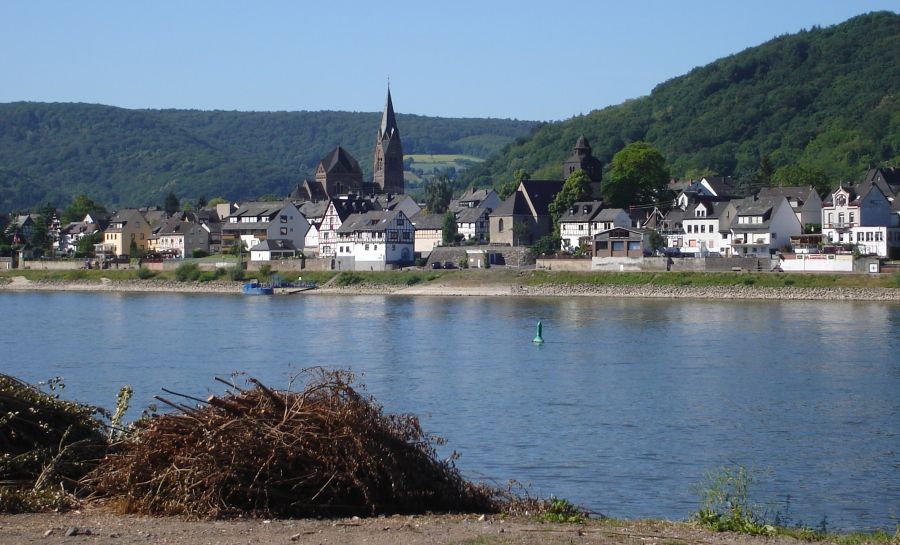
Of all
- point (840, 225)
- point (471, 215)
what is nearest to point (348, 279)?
point (471, 215)

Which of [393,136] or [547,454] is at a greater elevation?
[393,136]

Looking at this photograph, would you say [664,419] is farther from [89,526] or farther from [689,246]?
[689,246]

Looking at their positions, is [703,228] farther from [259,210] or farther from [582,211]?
[259,210]

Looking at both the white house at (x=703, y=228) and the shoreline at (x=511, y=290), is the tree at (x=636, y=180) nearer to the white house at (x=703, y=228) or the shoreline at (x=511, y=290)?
the white house at (x=703, y=228)

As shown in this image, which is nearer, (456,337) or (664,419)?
(664,419)

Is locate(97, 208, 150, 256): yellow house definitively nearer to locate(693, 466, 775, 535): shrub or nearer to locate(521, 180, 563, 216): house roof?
locate(521, 180, 563, 216): house roof

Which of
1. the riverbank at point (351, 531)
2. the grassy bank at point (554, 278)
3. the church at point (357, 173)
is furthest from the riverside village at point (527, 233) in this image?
the riverbank at point (351, 531)

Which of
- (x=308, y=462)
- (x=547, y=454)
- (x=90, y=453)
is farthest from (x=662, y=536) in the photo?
(x=547, y=454)
